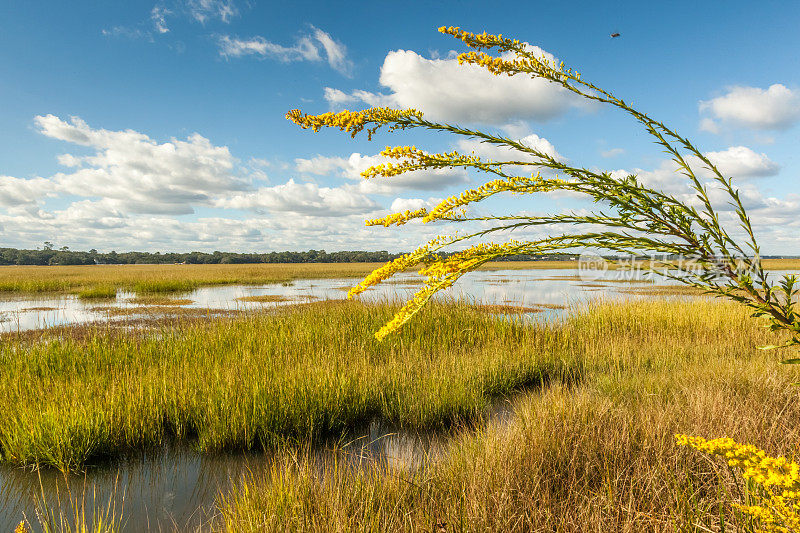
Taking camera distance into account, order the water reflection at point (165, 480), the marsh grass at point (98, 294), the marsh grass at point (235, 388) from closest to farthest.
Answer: the water reflection at point (165, 480) < the marsh grass at point (235, 388) < the marsh grass at point (98, 294)

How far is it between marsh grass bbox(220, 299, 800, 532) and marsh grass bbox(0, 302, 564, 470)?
1.22 metres

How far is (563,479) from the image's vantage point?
10.6 ft

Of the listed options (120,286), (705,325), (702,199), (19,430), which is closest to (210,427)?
(19,430)

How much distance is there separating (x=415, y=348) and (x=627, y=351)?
4.02 metres

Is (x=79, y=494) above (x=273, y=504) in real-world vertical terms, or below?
below

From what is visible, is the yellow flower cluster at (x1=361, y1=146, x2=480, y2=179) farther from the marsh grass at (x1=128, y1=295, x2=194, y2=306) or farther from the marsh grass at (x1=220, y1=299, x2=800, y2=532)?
the marsh grass at (x1=128, y1=295, x2=194, y2=306)

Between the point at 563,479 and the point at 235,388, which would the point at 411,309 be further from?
the point at 235,388

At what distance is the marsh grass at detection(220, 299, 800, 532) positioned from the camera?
2.67 metres

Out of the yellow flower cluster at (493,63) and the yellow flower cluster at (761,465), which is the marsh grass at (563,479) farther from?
the yellow flower cluster at (493,63)

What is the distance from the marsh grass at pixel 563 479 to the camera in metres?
2.67

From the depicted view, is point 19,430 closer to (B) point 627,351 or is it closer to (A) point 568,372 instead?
(A) point 568,372

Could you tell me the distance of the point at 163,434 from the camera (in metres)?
4.92

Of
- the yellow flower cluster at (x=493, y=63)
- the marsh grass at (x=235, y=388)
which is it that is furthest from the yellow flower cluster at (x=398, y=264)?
the marsh grass at (x=235, y=388)

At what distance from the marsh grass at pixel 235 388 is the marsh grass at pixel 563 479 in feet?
4.02
